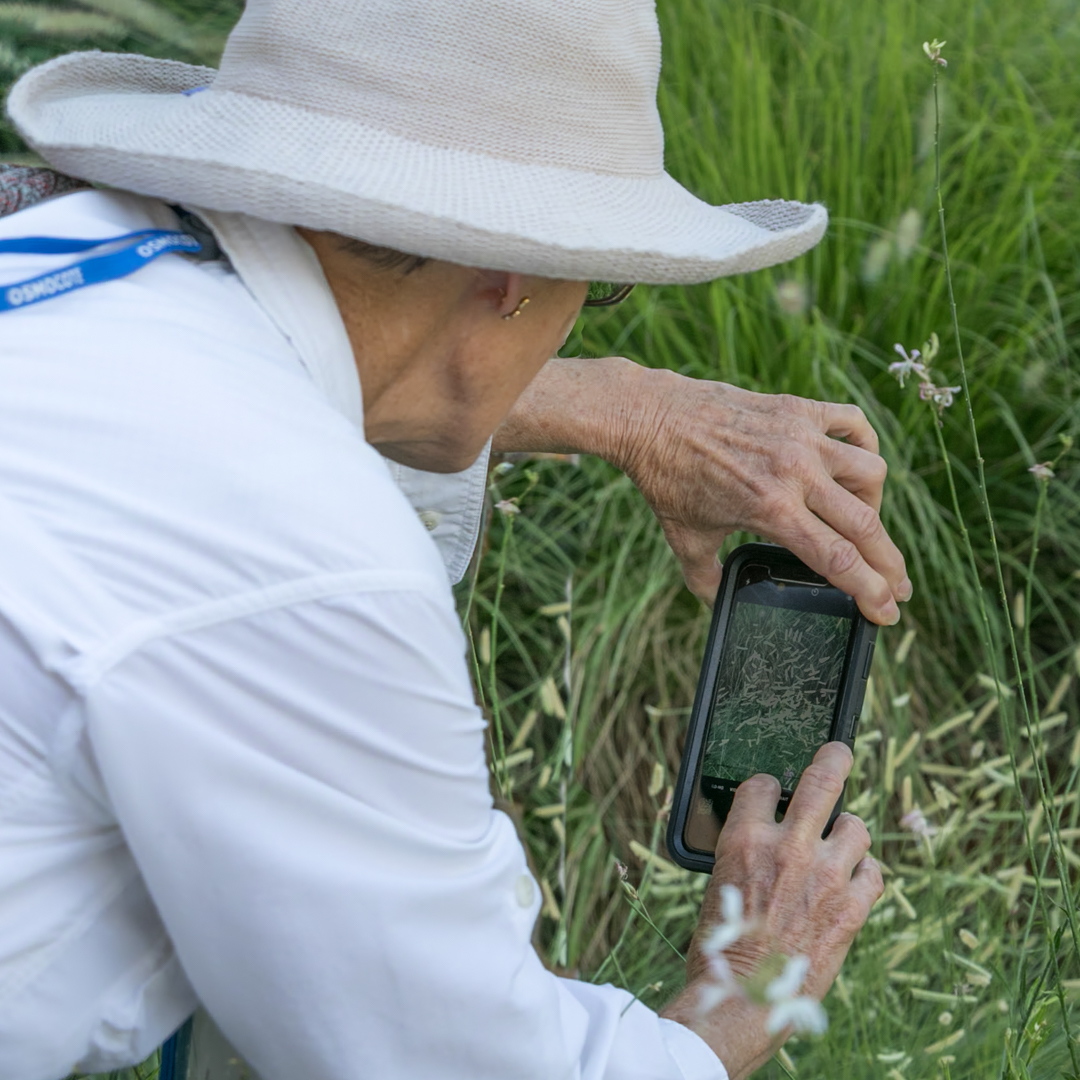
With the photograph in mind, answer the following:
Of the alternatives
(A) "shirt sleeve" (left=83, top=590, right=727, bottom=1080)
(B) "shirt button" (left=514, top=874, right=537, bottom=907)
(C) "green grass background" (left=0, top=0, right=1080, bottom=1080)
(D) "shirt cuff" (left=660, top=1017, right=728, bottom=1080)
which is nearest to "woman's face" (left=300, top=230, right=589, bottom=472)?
(A) "shirt sleeve" (left=83, top=590, right=727, bottom=1080)

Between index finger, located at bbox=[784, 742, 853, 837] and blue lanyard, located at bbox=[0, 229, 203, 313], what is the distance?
0.65 metres

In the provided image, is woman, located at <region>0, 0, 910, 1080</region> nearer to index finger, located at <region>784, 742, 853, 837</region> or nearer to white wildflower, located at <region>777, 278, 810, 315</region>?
index finger, located at <region>784, 742, 853, 837</region>

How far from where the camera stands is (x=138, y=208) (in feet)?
2.90

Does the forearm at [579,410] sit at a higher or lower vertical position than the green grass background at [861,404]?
higher

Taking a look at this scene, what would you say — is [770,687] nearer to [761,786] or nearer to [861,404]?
[761,786]

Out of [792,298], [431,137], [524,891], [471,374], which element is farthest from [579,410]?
[792,298]

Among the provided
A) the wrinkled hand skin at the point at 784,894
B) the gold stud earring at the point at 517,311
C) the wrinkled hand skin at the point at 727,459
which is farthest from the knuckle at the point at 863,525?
the gold stud earring at the point at 517,311

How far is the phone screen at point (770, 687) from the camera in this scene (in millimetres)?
1251

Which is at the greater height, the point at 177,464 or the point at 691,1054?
the point at 177,464

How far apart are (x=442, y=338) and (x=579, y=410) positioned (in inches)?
19.1

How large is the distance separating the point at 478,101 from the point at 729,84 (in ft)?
6.07

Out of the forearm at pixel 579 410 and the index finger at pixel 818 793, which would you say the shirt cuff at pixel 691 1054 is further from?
the forearm at pixel 579 410

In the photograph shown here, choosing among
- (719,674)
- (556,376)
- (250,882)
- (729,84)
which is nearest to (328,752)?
Result: (250,882)

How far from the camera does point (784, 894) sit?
100 centimetres
